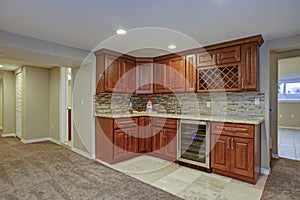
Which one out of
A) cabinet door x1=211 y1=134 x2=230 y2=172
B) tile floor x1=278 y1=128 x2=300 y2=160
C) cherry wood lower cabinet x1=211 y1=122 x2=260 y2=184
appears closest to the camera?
cherry wood lower cabinet x1=211 y1=122 x2=260 y2=184

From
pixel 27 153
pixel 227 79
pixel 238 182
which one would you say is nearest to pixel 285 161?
pixel 238 182

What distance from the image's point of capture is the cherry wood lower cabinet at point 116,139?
3.29 metres

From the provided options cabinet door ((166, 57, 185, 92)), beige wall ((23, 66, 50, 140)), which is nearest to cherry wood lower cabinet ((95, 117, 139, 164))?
cabinet door ((166, 57, 185, 92))

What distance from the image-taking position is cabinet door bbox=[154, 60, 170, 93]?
12.9 feet

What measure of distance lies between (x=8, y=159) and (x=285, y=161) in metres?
5.43

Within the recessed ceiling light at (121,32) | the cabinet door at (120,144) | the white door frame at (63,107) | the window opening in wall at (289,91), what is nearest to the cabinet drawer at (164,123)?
the cabinet door at (120,144)

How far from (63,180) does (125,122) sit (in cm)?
136

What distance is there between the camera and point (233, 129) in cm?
264

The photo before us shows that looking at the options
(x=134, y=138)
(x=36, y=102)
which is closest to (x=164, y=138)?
(x=134, y=138)

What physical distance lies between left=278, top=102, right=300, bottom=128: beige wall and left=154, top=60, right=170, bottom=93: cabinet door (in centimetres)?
622

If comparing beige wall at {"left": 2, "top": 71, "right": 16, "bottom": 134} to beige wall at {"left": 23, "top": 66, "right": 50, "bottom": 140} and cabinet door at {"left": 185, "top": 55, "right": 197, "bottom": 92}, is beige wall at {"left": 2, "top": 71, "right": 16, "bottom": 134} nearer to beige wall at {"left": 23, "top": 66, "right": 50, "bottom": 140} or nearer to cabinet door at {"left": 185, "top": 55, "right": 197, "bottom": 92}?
beige wall at {"left": 23, "top": 66, "right": 50, "bottom": 140}

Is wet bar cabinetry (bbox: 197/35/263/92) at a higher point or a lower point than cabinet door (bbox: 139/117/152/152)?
higher

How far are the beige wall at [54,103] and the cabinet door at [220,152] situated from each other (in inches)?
169

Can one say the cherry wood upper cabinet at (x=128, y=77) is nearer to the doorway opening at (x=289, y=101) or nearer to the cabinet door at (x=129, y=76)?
the cabinet door at (x=129, y=76)
